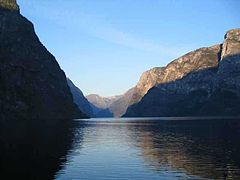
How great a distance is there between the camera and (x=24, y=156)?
76312 mm

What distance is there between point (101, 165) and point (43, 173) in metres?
13.6

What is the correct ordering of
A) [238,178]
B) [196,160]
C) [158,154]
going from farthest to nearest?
[158,154] → [196,160] → [238,178]

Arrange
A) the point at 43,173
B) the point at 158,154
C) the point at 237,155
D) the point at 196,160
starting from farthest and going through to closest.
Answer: the point at 158,154 → the point at 237,155 → the point at 196,160 → the point at 43,173

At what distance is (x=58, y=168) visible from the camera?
64.2 meters

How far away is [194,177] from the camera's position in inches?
2208

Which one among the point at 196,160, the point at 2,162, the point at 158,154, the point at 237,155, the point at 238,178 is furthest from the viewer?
the point at 158,154

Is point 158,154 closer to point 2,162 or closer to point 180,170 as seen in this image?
point 180,170

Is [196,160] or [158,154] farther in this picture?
[158,154]

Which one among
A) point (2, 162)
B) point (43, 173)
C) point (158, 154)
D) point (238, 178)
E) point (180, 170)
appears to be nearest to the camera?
point (238, 178)

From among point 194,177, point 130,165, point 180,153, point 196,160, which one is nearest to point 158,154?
point 180,153

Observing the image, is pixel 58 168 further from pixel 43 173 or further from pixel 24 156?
pixel 24 156

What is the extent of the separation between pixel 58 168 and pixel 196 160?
26.2 meters

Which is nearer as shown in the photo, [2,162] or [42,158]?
[2,162]

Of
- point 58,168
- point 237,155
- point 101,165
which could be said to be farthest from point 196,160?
point 58,168
